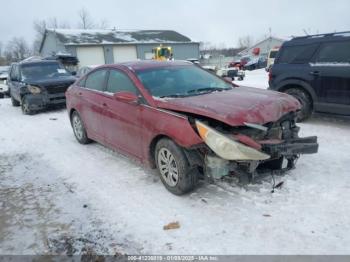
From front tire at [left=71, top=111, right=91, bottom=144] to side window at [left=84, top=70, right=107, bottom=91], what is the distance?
0.77 meters

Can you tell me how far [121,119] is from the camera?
16.4 feet

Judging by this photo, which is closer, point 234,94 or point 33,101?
point 234,94

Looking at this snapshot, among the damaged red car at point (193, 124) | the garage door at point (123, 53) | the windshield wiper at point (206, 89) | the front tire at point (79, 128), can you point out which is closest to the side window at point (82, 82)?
the front tire at point (79, 128)

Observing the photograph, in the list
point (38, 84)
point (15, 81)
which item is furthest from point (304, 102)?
point (15, 81)

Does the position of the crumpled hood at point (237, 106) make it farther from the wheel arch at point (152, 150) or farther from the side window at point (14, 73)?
the side window at point (14, 73)

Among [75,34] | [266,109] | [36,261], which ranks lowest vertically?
[36,261]

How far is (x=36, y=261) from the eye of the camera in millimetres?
3176

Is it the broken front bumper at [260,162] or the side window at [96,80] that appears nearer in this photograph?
the broken front bumper at [260,162]

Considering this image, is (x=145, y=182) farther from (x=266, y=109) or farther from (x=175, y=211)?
(x=266, y=109)

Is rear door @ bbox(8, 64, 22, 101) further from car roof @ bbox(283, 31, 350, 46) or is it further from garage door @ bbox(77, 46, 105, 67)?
garage door @ bbox(77, 46, 105, 67)

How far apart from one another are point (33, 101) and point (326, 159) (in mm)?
8983

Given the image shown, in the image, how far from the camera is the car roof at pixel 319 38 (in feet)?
22.5

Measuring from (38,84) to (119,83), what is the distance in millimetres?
6693

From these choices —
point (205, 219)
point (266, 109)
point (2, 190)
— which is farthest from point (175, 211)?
point (2, 190)
